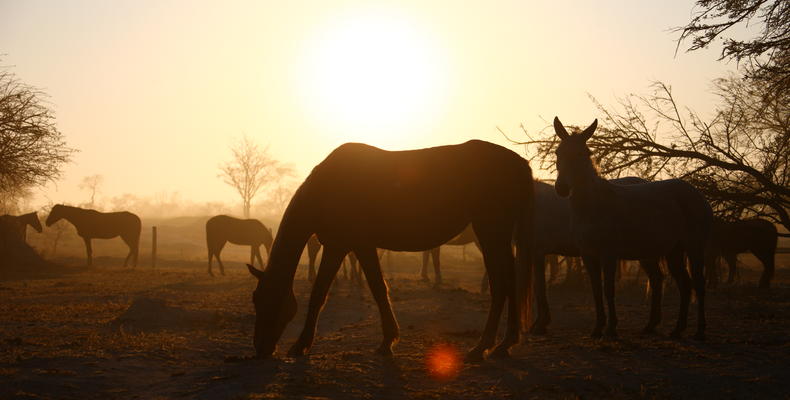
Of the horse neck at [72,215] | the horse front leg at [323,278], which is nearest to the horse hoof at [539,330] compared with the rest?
the horse front leg at [323,278]

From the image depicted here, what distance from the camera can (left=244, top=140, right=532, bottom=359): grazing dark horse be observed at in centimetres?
670

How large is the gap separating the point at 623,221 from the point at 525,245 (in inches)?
76.3

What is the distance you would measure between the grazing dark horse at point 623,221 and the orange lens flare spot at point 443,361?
7.07ft

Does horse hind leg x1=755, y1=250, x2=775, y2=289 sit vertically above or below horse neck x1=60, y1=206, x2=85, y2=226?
below

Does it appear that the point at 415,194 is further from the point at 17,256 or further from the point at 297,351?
the point at 17,256

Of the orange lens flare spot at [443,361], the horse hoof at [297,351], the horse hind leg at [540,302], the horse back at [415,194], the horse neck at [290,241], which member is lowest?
the orange lens flare spot at [443,361]

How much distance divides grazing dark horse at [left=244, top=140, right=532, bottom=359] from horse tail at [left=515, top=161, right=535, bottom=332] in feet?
0.04

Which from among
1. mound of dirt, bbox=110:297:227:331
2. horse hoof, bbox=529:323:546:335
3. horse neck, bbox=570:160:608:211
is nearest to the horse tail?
horse neck, bbox=570:160:608:211

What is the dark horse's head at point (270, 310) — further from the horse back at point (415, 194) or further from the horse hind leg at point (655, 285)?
the horse hind leg at point (655, 285)

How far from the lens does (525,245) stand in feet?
23.8

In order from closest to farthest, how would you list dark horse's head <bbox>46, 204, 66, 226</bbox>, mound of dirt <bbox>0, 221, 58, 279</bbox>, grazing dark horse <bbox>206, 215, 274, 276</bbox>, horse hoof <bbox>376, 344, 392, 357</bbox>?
horse hoof <bbox>376, 344, 392, 357</bbox> < mound of dirt <bbox>0, 221, 58, 279</bbox> < grazing dark horse <bbox>206, 215, 274, 276</bbox> < dark horse's head <bbox>46, 204, 66, 226</bbox>

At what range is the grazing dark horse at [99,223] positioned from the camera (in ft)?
89.8

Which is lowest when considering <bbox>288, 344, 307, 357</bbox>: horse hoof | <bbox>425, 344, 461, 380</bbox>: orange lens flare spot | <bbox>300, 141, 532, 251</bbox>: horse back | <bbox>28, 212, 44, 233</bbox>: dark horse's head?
<bbox>425, 344, 461, 380</bbox>: orange lens flare spot

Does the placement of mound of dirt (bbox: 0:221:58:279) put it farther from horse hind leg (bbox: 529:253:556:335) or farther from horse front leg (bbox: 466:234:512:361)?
horse front leg (bbox: 466:234:512:361)
